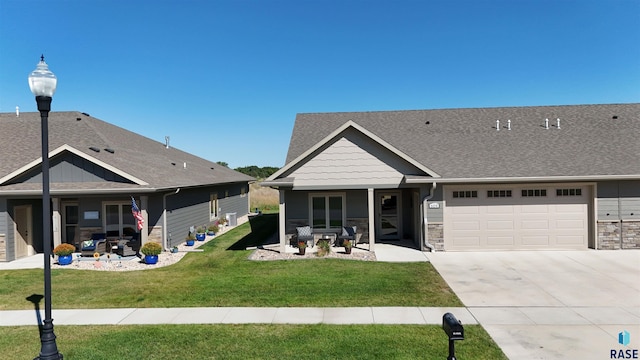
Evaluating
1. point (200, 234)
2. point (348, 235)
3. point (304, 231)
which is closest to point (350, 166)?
point (348, 235)

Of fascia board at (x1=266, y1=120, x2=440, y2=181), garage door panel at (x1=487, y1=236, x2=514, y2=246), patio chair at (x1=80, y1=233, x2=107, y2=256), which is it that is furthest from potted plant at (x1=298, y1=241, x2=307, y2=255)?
patio chair at (x1=80, y1=233, x2=107, y2=256)

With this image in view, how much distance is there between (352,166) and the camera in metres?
15.0

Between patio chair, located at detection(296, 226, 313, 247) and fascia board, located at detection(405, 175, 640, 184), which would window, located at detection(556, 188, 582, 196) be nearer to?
fascia board, located at detection(405, 175, 640, 184)

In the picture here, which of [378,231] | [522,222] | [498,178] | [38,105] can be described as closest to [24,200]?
[38,105]

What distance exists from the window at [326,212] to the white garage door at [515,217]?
15.1 feet

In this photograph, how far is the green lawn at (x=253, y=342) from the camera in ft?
20.6

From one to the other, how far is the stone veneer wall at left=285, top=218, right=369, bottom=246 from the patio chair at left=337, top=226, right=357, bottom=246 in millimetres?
523

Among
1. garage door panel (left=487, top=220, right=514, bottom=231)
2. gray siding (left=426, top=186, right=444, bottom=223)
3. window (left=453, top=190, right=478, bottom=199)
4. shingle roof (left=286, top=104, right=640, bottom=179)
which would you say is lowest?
garage door panel (left=487, top=220, right=514, bottom=231)

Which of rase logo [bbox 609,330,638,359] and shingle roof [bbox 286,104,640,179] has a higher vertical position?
shingle roof [bbox 286,104,640,179]

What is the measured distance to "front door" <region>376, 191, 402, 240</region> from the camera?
17422mm

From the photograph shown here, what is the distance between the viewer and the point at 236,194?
29859mm

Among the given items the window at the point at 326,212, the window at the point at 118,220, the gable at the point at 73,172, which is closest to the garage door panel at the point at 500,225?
the window at the point at 326,212

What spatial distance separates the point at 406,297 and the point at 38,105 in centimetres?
872

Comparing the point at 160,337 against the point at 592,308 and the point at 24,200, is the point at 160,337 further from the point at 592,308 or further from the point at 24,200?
the point at 24,200
